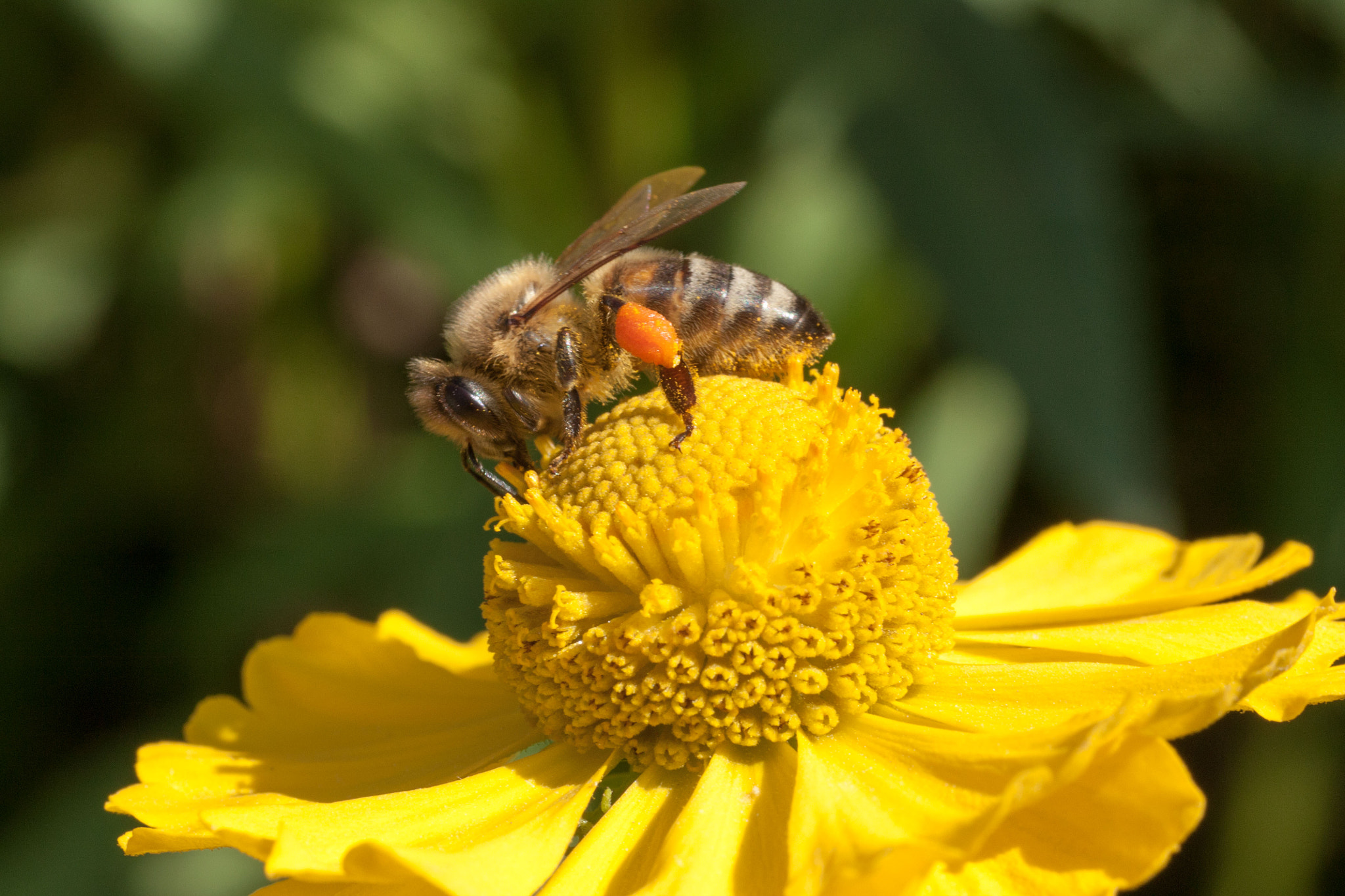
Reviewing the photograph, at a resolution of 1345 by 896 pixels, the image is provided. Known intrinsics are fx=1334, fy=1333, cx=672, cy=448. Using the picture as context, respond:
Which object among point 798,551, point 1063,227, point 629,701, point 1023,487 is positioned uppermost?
point 1063,227

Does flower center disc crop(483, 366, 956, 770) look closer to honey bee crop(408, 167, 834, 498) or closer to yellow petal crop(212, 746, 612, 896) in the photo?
yellow petal crop(212, 746, 612, 896)

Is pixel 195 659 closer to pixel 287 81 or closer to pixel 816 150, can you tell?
pixel 287 81

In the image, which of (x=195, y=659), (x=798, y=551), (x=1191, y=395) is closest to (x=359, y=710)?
(x=798, y=551)

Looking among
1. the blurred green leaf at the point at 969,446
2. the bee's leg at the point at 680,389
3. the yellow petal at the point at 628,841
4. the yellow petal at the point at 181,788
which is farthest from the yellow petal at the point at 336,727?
the blurred green leaf at the point at 969,446

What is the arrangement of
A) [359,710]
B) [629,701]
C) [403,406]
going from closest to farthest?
[629,701], [359,710], [403,406]

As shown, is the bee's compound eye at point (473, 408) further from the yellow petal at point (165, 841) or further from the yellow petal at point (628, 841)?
the yellow petal at point (165, 841)

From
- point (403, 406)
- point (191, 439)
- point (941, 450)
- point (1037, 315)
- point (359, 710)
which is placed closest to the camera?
point (359, 710)

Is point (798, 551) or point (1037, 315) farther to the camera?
point (1037, 315)

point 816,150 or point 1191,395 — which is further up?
point 816,150

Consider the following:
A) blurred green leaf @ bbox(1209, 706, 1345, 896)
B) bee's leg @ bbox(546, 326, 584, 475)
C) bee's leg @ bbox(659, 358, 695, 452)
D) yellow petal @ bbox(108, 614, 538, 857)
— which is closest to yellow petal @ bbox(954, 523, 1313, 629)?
bee's leg @ bbox(659, 358, 695, 452)
